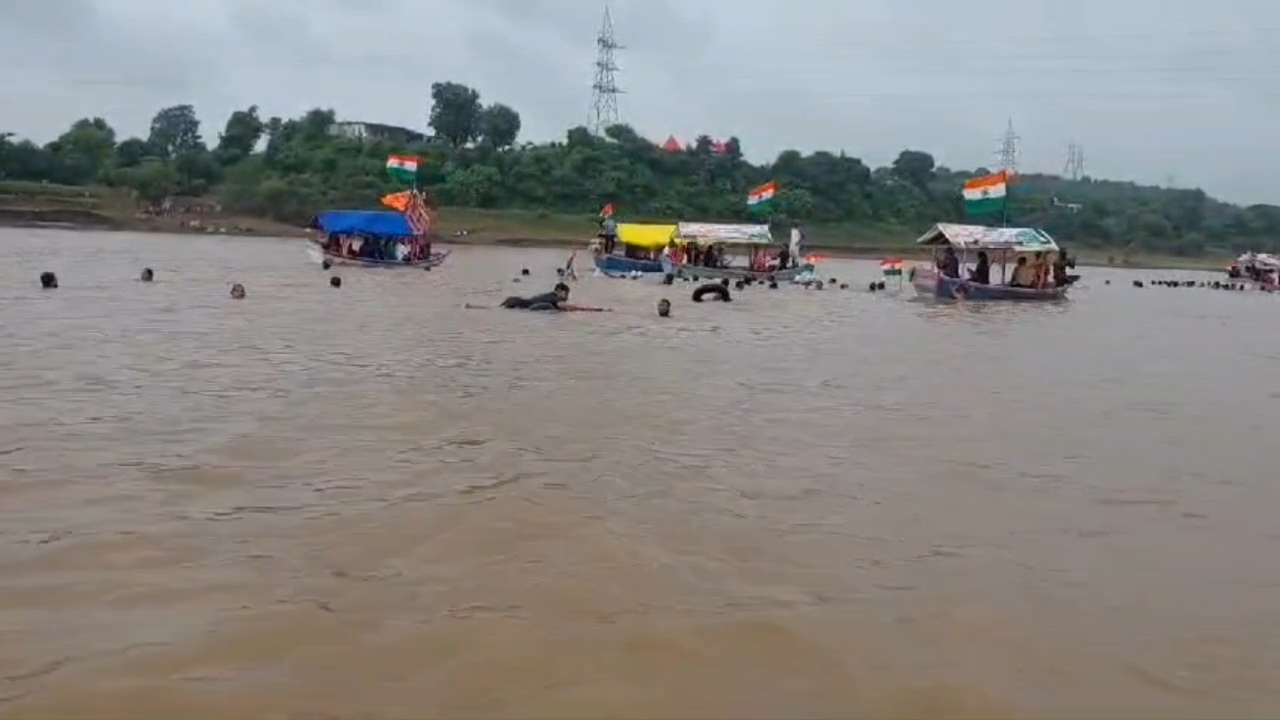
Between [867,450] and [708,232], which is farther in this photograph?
[708,232]

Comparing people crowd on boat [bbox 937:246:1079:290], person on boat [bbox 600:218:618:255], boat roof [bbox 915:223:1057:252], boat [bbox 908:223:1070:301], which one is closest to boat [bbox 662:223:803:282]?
person on boat [bbox 600:218:618:255]

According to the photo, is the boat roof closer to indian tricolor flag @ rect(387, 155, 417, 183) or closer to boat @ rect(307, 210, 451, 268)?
boat @ rect(307, 210, 451, 268)

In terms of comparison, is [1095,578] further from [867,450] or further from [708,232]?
[708,232]

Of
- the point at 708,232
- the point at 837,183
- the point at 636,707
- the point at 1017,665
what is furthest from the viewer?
the point at 837,183

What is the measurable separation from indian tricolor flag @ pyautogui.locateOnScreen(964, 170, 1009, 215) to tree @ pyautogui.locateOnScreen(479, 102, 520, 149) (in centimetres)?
6210

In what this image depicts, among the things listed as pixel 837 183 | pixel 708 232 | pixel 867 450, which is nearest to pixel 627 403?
pixel 867 450

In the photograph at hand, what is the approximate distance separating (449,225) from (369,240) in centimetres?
3586

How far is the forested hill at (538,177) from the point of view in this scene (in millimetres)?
75625

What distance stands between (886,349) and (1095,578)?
1328 centimetres

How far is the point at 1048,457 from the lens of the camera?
10359mm

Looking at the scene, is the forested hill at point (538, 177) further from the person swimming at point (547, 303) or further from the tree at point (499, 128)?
the person swimming at point (547, 303)

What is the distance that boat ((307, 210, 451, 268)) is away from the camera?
124 feet

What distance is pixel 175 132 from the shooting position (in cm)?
10050

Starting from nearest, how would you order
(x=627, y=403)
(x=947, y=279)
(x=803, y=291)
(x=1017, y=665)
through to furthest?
(x=1017, y=665) < (x=627, y=403) < (x=947, y=279) < (x=803, y=291)
